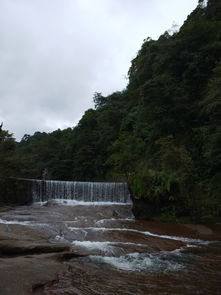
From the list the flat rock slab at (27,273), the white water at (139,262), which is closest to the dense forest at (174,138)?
the white water at (139,262)

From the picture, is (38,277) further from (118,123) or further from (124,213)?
(118,123)

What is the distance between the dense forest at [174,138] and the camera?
15.1 metres

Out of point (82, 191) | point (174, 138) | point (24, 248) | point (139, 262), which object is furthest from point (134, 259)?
point (82, 191)

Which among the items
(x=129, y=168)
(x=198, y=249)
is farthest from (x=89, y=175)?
(x=198, y=249)

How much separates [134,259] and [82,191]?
1466cm

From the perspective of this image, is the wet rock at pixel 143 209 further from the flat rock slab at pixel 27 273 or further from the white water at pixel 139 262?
the flat rock slab at pixel 27 273

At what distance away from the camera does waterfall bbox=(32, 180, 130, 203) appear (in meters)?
20.8

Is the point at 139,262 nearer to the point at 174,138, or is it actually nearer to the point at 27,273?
the point at 27,273

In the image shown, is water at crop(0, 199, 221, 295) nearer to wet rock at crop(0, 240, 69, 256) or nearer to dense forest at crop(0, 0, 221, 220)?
wet rock at crop(0, 240, 69, 256)

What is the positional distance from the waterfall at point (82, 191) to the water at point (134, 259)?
6815 millimetres

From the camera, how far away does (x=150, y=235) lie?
11.1 m

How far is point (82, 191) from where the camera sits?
2211 centimetres

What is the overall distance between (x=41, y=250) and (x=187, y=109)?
578 inches

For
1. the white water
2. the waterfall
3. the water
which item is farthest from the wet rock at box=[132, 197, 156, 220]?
the white water
